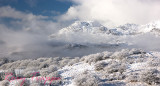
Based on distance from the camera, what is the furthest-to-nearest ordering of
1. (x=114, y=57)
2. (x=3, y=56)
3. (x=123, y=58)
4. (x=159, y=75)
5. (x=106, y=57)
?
(x=3, y=56), (x=106, y=57), (x=114, y=57), (x=123, y=58), (x=159, y=75)

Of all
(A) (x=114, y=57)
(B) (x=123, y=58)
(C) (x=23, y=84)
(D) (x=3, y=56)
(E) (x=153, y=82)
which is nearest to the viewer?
(E) (x=153, y=82)

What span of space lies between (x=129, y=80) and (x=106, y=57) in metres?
9.34

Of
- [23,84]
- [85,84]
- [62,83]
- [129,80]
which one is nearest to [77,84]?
[85,84]

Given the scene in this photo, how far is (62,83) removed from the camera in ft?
36.0

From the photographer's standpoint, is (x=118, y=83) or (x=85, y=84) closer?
(x=85, y=84)

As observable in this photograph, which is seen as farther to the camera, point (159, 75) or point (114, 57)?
point (114, 57)

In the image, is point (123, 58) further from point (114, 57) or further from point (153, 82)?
point (153, 82)

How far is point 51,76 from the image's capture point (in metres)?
11.9

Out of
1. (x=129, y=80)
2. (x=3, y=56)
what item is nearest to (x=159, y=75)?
(x=129, y=80)

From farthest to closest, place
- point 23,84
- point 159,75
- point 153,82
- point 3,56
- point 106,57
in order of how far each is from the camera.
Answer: point 3,56 → point 106,57 → point 23,84 → point 159,75 → point 153,82

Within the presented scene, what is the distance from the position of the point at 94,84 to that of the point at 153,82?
378 centimetres

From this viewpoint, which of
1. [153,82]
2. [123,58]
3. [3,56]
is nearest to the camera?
[153,82]

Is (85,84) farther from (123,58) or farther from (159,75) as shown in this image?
(123,58)

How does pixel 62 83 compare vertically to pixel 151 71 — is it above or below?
below
